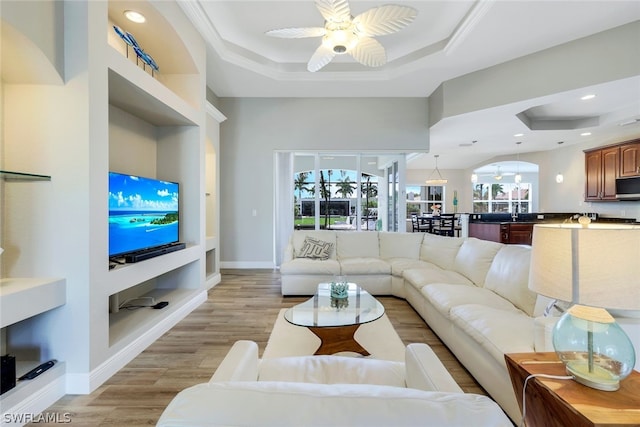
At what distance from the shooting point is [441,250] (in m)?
3.81

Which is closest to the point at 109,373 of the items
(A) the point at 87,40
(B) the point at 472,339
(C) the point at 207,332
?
(C) the point at 207,332

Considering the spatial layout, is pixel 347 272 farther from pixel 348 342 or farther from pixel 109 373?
pixel 109 373

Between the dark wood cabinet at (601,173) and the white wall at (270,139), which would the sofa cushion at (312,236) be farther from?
the dark wood cabinet at (601,173)

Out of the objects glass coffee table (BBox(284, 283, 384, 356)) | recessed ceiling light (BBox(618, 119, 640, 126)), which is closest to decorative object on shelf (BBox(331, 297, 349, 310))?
glass coffee table (BBox(284, 283, 384, 356))

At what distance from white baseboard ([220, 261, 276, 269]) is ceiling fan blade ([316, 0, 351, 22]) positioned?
4.16m

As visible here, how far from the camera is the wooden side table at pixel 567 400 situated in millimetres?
803

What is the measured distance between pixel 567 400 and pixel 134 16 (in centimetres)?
387

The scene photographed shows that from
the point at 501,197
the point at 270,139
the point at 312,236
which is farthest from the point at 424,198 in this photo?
the point at 312,236

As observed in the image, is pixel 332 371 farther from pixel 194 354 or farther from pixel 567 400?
pixel 194 354

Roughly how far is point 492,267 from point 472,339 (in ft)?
3.52

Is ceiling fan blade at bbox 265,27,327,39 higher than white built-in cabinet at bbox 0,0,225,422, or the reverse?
ceiling fan blade at bbox 265,27,327,39

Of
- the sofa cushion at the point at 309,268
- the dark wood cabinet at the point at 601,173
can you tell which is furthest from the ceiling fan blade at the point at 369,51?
the dark wood cabinet at the point at 601,173

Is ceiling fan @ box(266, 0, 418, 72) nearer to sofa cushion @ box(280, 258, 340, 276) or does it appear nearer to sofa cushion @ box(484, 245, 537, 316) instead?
sofa cushion @ box(484, 245, 537, 316)

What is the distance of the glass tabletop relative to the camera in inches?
82.7
